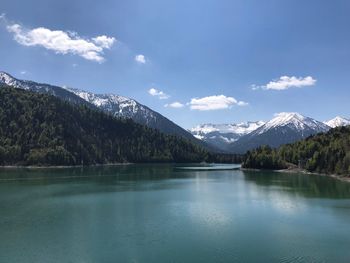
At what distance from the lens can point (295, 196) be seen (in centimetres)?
11912

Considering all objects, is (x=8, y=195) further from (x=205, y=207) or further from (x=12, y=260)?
(x=12, y=260)

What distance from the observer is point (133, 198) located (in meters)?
113

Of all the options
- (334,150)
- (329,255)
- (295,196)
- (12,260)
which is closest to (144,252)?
(12,260)

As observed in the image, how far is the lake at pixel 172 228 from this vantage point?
174 ft

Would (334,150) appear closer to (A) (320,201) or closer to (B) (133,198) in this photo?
(A) (320,201)

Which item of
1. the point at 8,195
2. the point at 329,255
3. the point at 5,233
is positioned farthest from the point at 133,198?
the point at 329,255

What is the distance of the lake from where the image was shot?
2092 inches

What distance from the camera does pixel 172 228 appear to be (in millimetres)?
69688

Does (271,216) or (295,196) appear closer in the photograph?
(271,216)

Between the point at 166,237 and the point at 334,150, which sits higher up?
the point at 334,150

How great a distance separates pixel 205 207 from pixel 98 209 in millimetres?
24102

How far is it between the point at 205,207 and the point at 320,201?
32.4 meters

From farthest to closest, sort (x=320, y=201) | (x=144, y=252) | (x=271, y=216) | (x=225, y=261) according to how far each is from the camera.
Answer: (x=320, y=201) < (x=271, y=216) < (x=144, y=252) < (x=225, y=261)

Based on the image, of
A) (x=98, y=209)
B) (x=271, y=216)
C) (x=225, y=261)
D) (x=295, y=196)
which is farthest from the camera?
(x=295, y=196)
